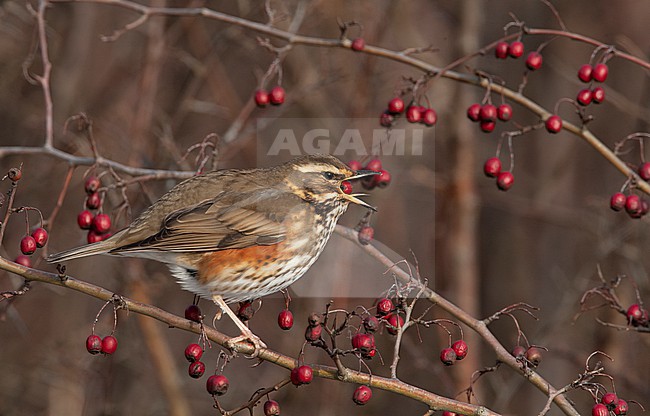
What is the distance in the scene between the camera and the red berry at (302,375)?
343cm

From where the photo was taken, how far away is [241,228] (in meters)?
4.76

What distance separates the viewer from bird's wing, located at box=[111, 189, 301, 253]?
15.0 feet

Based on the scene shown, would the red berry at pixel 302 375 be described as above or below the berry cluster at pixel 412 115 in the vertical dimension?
below

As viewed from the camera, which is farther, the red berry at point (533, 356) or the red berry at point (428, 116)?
the red berry at point (428, 116)

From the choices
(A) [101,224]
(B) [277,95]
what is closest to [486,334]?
(B) [277,95]

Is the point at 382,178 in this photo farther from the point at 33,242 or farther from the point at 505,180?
the point at 33,242

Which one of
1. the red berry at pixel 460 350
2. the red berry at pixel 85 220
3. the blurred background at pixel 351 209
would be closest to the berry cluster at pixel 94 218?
the red berry at pixel 85 220

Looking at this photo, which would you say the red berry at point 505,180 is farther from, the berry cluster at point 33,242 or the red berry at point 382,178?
the berry cluster at point 33,242

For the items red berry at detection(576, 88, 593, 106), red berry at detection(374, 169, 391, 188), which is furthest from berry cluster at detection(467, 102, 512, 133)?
red berry at detection(374, 169, 391, 188)

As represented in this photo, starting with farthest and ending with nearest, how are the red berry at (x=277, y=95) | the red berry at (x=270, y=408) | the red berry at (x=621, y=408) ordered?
the red berry at (x=277, y=95), the red berry at (x=270, y=408), the red berry at (x=621, y=408)

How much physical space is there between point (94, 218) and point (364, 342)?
75.8 inches

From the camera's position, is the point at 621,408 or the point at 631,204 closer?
the point at 621,408

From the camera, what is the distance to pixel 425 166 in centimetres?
823

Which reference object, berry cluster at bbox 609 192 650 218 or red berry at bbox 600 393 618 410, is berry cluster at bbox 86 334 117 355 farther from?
berry cluster at bbox 609 192 650 218
